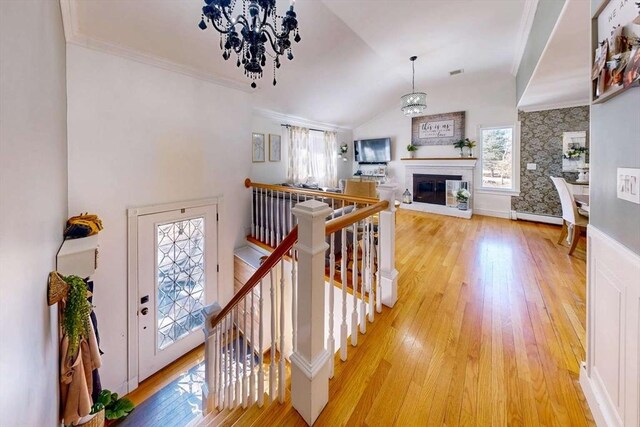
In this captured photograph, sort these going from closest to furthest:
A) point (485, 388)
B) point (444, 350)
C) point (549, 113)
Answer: point (485, 388) → point (444, 350) → point (549, 113)

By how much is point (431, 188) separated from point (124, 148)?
6211 millimetres

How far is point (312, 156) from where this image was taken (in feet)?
21.4

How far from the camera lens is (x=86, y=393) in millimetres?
1513

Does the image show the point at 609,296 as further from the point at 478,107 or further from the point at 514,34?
the point at 478,107

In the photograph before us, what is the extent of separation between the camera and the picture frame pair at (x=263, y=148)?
509 centimetres

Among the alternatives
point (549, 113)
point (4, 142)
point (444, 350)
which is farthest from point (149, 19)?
point (549, 113)

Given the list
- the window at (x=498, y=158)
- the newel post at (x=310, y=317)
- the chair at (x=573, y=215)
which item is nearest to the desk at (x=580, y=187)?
the window at (x=498, y=158)

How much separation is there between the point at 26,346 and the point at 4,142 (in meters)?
0.70

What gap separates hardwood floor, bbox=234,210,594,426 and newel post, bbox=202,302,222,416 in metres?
0.64

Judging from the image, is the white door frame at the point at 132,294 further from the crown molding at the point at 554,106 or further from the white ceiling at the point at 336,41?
the crown molding at the point at 554,106

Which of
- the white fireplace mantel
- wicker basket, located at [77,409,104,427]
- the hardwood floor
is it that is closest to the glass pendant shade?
the white fireplace mantel

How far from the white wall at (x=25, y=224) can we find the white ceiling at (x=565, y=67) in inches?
94.7

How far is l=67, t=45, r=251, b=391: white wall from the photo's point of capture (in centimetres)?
256

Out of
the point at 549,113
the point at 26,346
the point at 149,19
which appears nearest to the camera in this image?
the point at 26,346
